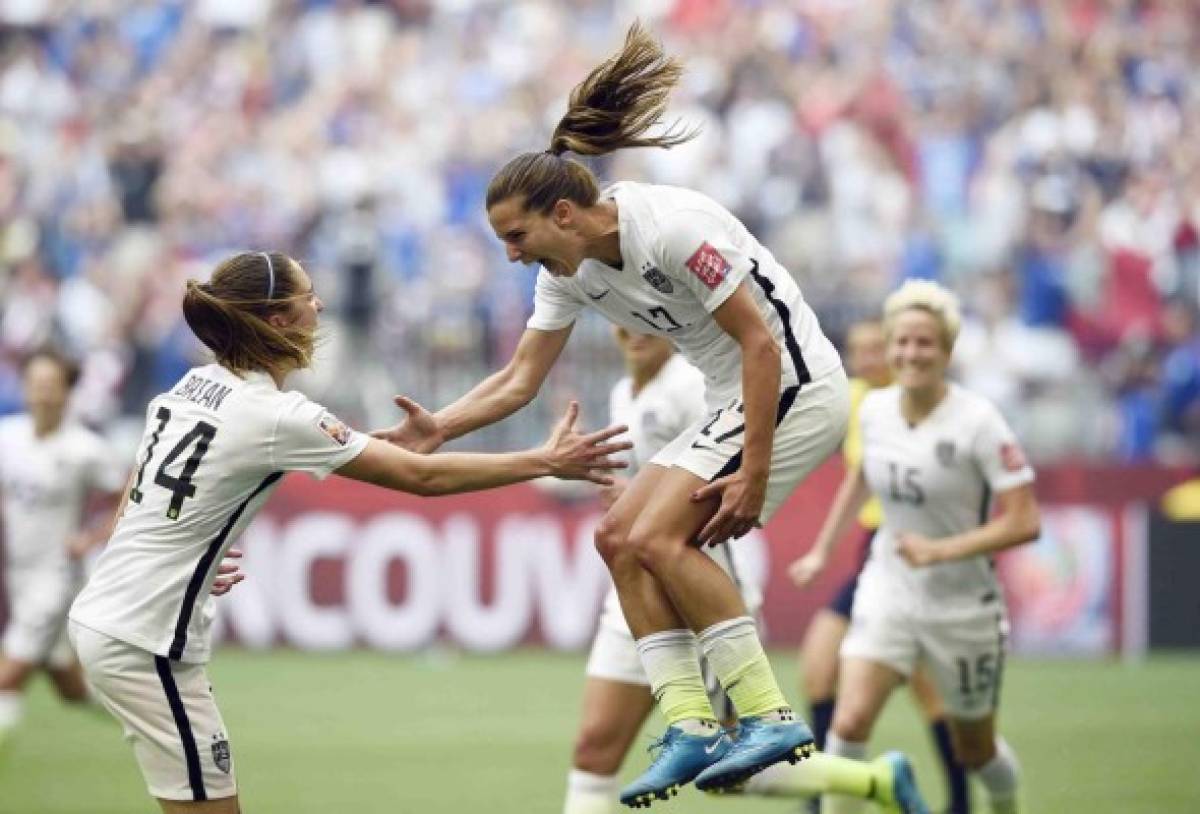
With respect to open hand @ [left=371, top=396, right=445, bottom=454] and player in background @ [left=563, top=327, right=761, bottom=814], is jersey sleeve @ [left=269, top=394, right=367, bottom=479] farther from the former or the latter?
player in background @ [left=563, top=327, right=761, bottom=814]

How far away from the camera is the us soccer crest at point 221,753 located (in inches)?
264

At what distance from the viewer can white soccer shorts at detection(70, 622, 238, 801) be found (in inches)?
261

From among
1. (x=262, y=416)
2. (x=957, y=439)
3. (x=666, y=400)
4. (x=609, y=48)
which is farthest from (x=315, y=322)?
(x=609, y=48)

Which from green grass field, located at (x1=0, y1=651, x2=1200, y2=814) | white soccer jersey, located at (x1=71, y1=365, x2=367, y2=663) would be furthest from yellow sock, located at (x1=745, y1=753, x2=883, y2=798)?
white soccer jersey, located at (x1=71, y1=365, x2=367, y2=663)

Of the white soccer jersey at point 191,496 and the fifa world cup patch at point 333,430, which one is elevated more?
the fifa world cup patch at point 333,430

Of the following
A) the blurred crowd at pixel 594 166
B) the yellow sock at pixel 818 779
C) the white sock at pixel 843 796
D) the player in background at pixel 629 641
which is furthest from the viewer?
the blurred crowd at pixel 594 166

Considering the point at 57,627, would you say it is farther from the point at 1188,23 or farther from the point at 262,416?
the point at 1188,23

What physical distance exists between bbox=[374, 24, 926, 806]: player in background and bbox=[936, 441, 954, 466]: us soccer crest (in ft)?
5.67

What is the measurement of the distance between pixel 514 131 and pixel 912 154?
3.78 metres

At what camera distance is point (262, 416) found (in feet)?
21.8

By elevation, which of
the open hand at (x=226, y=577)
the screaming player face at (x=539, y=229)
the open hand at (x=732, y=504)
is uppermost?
the screaming player face at (x=539, y=229)

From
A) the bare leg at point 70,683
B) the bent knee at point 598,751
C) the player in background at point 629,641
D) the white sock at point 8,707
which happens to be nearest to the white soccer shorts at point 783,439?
the player in background at point 629,641

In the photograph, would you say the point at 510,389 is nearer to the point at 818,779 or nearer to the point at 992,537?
the point at 818,779

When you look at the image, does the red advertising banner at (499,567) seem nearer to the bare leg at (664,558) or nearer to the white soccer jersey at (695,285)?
the white soccer jersey at (695,285)
